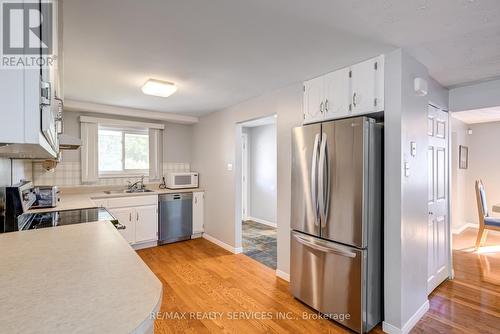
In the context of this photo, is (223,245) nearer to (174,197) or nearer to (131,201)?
(174,197)

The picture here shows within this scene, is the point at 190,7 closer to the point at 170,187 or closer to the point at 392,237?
the point at 392,237

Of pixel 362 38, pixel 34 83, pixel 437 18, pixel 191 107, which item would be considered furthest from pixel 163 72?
pixel 437 18

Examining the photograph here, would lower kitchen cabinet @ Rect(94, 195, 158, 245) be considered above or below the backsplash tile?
below

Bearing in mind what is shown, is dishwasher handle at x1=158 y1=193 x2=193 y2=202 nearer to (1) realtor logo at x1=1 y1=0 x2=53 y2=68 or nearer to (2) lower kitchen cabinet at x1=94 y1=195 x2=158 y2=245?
(2) lower kitchen cabinet at x1=94 y1=195 x2=158 y2=245

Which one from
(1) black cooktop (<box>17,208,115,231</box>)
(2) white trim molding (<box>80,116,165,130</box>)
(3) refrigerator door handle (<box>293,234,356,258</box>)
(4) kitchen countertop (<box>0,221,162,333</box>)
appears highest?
(2) white trim molding (<box>80,116,165,130</box>)

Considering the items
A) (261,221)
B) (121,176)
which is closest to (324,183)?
(121,176)

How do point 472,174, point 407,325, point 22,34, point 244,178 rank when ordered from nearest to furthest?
point 22,34
point 407,325
point 472,174
point 244,178

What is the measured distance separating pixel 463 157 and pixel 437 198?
323cm

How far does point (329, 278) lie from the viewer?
218 cm

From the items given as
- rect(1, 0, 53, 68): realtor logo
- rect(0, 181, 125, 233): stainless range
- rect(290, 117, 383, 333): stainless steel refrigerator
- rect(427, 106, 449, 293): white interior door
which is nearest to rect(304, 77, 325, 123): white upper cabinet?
rect(290, 117, 383, 333): stainless steel refrigerator

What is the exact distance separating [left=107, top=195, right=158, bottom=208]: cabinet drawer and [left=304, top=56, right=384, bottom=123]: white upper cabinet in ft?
9.20

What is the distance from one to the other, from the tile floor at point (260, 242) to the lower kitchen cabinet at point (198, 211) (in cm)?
86

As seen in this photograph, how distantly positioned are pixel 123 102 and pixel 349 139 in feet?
10.6

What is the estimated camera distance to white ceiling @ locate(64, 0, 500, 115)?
4.76ft
